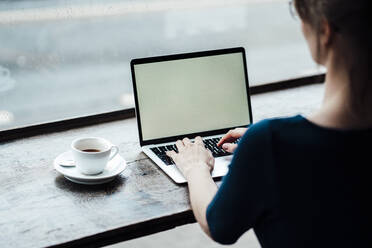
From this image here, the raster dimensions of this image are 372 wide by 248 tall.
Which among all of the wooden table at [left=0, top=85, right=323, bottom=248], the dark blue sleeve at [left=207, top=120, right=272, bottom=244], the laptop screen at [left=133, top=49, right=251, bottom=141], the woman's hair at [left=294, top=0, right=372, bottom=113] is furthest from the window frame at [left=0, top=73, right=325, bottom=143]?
the woman's hair at [left=294, top=0, right=372, bottom=113]

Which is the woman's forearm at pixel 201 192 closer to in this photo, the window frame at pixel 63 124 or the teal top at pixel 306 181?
the teal top at pixel 306 181

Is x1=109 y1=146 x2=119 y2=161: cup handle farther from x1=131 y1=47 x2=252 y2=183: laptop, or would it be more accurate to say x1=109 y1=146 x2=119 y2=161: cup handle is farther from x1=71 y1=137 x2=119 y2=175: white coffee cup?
x1=131 y1=47 x2=252 y2=183: laptop

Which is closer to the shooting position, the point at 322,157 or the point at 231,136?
the point at 322,157

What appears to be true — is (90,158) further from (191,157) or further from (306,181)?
(306,181)

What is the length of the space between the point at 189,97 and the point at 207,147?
173mm

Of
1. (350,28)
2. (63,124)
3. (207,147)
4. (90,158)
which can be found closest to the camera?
(350,28)

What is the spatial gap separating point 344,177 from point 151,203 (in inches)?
19.1

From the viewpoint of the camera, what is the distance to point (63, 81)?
1738mm

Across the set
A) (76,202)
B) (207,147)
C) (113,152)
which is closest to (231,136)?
(207,147)

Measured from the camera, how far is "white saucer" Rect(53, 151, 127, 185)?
1.24 m

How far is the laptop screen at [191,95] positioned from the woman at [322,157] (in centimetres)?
62

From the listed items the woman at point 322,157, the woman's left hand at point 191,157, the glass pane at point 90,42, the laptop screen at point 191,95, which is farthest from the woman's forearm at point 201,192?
the glass pane at point 90,42

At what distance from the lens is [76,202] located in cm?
118

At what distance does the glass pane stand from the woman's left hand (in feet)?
1.73
